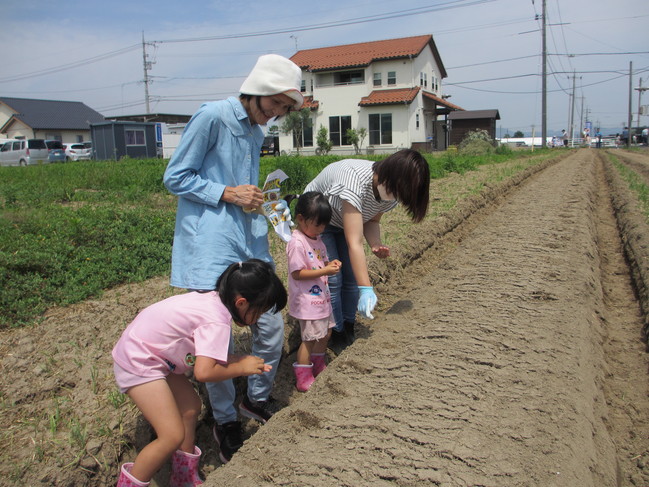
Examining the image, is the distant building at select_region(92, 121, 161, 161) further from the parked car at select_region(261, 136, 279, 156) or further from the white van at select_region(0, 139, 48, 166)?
the parked car at select_region(261, 136, 279, 156)

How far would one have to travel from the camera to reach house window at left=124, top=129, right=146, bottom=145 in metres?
26.0

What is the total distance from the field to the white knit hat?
1.51 m

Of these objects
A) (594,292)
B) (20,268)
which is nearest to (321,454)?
(20,268)

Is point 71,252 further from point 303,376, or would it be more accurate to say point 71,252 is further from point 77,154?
point 77,154

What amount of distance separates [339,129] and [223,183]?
28.3 meters

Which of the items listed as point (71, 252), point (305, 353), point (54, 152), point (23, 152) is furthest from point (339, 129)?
point (305, 353)

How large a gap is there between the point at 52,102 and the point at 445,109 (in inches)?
1305

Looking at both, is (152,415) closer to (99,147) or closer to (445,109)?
(99,147)

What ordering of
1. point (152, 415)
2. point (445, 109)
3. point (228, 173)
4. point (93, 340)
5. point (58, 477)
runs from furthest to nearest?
1. point (445, 109)
2. point (93, 340)
3. point (228, 173)
4. point (58, 477)
5. point (152, 415)

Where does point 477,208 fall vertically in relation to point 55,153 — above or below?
below

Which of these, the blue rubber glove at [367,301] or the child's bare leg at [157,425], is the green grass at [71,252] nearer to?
the child's bare leg at [157,425]

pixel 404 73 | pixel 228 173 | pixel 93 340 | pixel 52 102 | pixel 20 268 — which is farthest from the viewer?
pixel 52 102

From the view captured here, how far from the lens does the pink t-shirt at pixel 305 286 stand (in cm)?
301

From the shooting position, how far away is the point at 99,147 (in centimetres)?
2608
